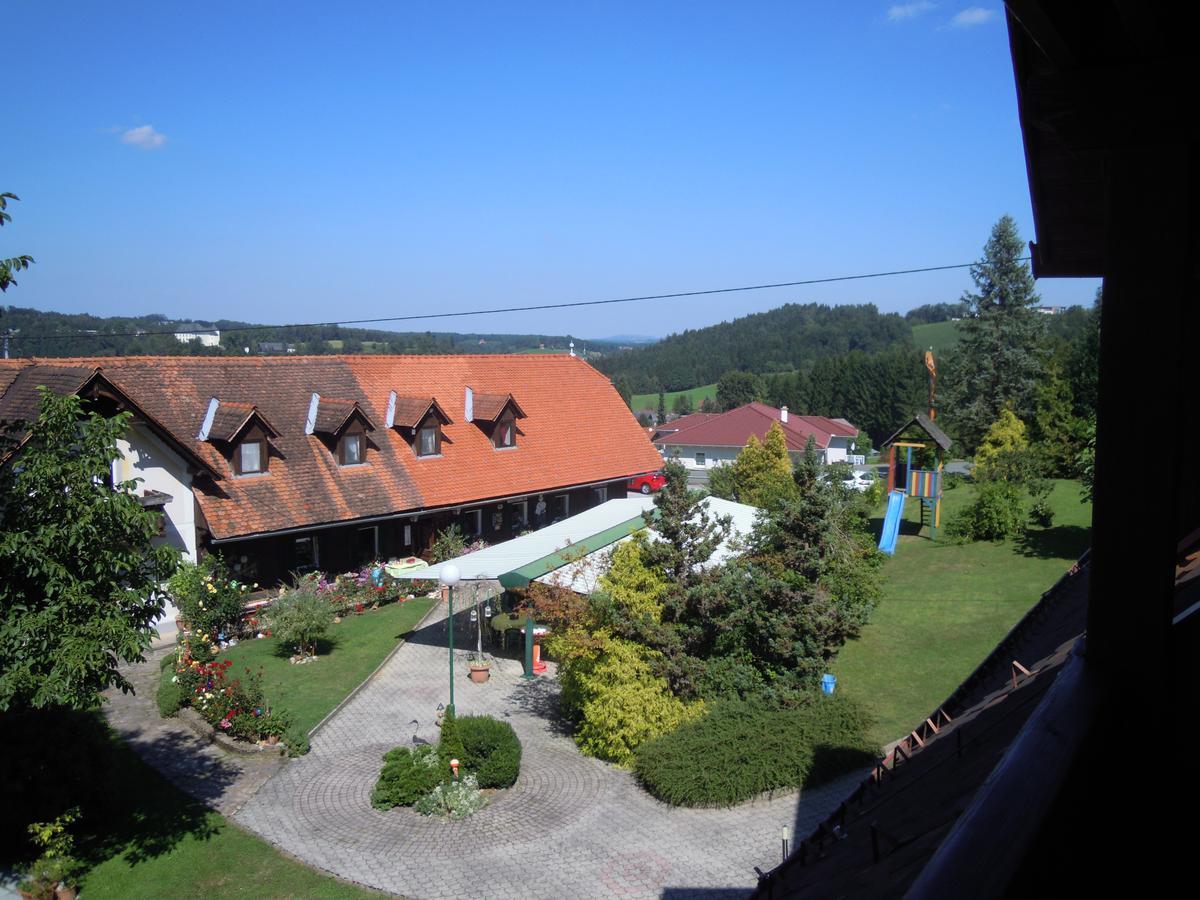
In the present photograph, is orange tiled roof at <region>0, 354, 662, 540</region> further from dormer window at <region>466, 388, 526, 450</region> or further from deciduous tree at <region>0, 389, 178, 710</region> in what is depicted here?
deciduous tree at <region>0, 389, 178, 710</region>

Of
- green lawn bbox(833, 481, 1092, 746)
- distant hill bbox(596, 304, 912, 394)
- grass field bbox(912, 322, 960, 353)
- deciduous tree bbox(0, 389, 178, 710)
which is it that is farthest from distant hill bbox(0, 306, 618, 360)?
grass field bbox(912, 322, 960, 353)

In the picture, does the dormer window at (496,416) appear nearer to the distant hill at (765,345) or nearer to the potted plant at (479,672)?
the potted plant at (479,672)

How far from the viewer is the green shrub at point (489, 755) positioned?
13.9m

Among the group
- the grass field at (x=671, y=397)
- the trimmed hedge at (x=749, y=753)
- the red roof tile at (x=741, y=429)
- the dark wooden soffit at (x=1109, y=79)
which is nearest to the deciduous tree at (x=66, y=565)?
the trimmed hedge at (x=749, y=753)

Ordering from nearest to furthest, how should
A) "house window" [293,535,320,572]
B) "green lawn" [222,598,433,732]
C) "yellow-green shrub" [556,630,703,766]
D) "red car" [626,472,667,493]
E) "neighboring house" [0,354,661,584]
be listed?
"yellow-green shrub" [556,630,703,766], "green lawn" [222,598,433,732], "neighboring house" [0,354,661,584], "house window" [293,535,320,572], "red car" [626,472,667,493]

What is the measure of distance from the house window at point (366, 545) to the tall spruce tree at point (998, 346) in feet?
113

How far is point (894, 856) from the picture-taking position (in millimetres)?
4141

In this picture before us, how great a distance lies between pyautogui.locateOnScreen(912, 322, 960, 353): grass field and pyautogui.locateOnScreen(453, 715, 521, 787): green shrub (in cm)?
11851

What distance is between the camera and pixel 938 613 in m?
20.1

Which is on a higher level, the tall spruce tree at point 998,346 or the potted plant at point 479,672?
the tall spruce tree at point 998,346

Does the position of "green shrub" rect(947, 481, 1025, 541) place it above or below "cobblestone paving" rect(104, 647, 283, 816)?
above

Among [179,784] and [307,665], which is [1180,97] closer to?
[179,784]

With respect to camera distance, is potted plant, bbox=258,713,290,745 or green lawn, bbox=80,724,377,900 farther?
potted plant, bbox=258,713,290,745

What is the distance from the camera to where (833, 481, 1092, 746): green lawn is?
53.4 feet
